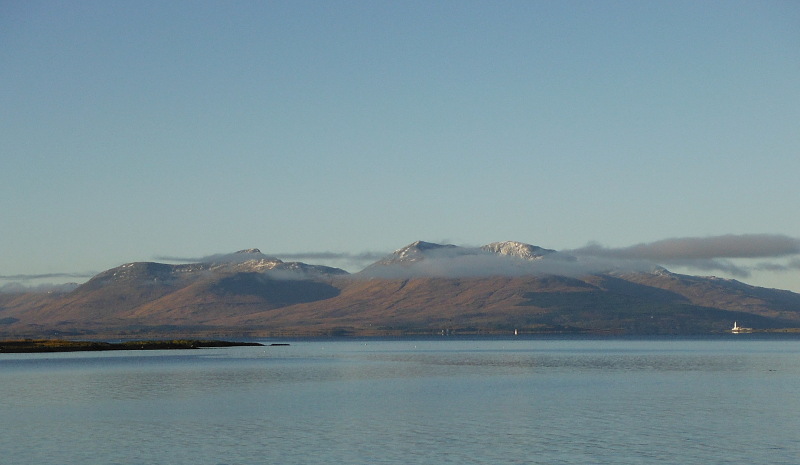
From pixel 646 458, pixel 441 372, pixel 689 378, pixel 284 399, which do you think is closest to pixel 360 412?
pixel 284 399

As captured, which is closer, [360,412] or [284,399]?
[360,412]

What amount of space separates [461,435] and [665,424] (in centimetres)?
1146

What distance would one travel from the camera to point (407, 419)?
58250 mm

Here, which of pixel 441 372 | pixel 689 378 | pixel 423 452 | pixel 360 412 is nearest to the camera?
pixel 423 452

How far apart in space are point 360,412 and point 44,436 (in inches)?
771

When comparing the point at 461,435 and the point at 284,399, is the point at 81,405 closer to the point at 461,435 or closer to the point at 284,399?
the point at 284,399

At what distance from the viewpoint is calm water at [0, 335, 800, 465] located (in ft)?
145

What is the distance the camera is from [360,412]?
62.8 meters

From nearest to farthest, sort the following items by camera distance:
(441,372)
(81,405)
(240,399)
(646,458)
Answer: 1. (646,458)
2. (81,405)
3. (240,399)
4. (441,372)

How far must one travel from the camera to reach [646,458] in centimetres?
4206

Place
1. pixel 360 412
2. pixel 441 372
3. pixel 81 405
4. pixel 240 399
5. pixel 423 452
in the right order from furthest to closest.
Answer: pixel 441 372
pixel 240 399
pixel 81 405
pixel 360 412
pixel 423 452

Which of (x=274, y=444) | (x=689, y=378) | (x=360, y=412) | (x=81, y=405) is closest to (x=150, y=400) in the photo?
(x=81, y=405)

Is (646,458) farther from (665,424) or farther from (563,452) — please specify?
(665,424)

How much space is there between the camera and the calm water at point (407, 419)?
145 feet
